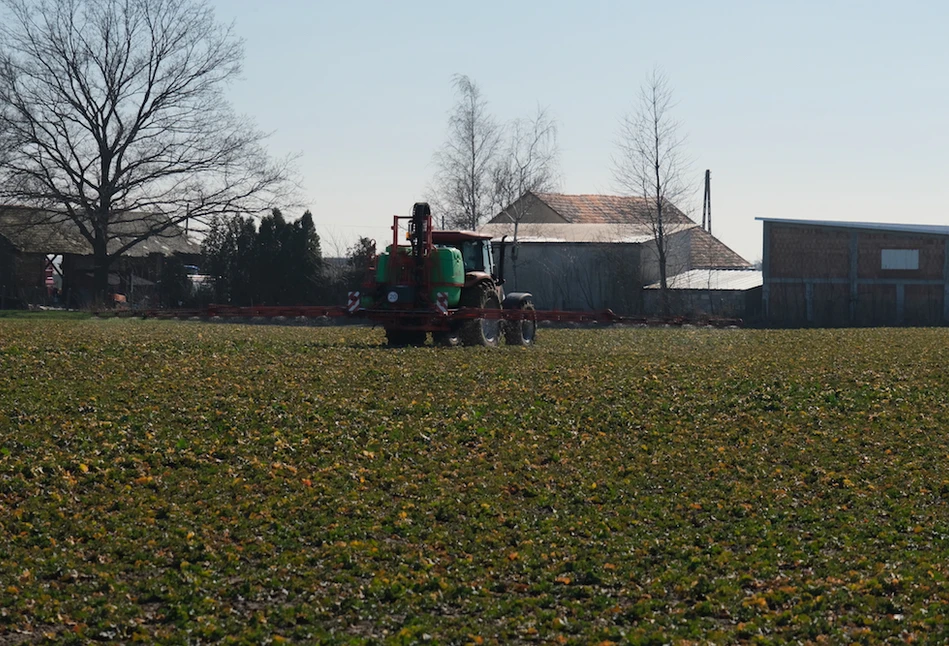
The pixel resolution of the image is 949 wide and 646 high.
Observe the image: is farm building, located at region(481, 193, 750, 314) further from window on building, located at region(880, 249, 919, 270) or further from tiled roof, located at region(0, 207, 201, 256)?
tiled roof, located at region(0, 207, 201, 256)

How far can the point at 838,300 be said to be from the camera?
185 ft

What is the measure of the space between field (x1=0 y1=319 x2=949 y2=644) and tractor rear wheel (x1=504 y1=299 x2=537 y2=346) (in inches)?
414

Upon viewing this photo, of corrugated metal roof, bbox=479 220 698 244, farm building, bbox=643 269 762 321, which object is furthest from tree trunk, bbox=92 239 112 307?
farm building, bbox=643 269 762 321

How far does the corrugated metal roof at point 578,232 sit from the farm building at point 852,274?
7696mm

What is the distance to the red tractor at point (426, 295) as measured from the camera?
93.4 feet

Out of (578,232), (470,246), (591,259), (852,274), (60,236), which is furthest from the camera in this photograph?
(578,232)

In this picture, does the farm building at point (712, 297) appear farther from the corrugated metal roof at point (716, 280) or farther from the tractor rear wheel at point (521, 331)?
the tractor rear wheel at point (521, 331)

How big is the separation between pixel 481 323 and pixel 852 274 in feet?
106

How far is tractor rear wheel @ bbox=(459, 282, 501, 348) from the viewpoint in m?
29.3

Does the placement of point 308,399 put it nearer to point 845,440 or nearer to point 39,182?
point 845,440

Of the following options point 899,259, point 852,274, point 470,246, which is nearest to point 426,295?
point 470,246

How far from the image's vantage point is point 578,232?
68.5 metres

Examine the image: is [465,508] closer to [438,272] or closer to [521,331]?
[438,272]

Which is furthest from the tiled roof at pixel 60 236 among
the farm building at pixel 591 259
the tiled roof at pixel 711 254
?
the tiled roof at pixel 711 254
